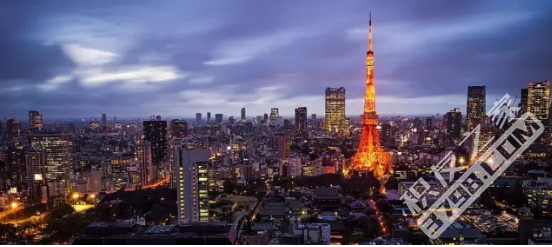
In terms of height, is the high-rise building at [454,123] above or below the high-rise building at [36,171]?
above

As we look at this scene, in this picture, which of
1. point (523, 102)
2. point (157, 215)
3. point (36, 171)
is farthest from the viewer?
point (36, 171)

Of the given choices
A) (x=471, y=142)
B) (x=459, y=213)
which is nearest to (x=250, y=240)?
(x=459, y=213)

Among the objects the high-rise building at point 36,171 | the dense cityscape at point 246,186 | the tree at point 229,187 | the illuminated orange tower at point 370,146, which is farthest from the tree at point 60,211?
the illuminated orange tower at point 370,146

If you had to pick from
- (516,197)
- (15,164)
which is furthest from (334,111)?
(15,164)

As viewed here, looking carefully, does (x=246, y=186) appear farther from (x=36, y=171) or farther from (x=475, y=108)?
(x=475, y=108)

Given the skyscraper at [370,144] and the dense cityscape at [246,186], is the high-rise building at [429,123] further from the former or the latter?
the skyscraper at [370,144]

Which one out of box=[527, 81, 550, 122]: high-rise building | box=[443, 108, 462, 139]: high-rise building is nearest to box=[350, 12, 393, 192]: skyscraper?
box=[527, 81, 550, 122]: high-rise building
